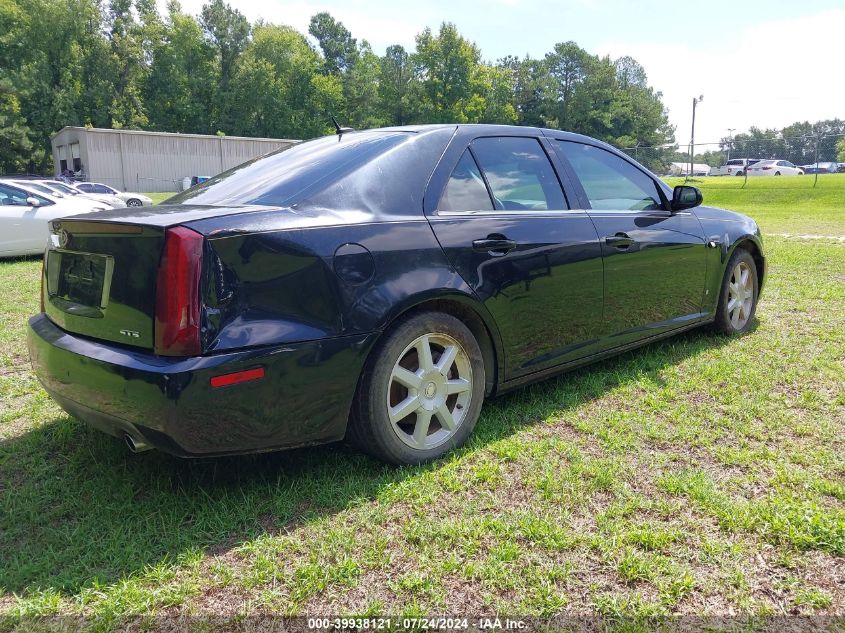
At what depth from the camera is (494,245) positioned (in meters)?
3.01

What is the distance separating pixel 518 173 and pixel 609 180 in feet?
2.87

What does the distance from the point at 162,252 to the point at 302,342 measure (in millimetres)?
586

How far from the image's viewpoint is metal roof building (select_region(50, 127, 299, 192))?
140 ft

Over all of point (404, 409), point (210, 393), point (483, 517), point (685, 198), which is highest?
point (685, 198)

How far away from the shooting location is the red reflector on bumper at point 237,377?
7.14 ft

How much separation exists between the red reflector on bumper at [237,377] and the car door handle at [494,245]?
1.19m

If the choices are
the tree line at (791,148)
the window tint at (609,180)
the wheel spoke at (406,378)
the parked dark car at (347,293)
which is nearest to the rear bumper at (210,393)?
the parked dark car at (347,293)

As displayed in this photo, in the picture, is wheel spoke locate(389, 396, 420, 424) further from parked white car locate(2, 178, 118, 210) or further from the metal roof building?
the metal roof building

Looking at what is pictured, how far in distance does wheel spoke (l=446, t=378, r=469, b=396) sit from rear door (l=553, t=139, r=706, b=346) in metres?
1.16

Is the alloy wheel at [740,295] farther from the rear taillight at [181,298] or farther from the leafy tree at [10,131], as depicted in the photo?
the leafy tree at [10,131]

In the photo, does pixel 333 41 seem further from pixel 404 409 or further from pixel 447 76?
pixel 404 409

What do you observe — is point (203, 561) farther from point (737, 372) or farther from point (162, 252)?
point (737, 372)

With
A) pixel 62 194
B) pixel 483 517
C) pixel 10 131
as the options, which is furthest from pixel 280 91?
pixel 483 517

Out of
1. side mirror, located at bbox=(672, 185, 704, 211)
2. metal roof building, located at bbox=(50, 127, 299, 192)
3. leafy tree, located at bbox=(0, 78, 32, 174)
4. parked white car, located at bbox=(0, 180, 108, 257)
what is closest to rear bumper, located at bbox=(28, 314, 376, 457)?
side mirror, located at bbox=(672, 185, 704, 211)
